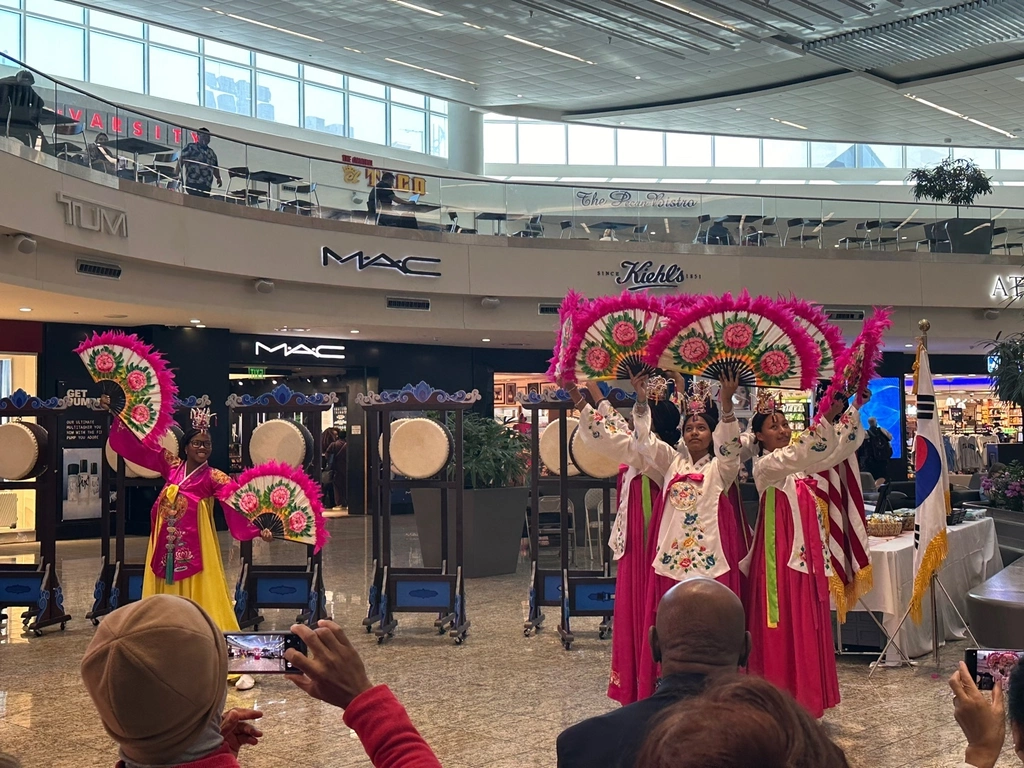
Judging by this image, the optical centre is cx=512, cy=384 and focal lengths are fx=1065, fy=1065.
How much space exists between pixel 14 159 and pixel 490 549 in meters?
5.62

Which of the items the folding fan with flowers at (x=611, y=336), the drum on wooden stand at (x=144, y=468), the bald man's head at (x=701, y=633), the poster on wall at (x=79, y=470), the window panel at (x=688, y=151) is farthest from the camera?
the window panel at (x=688, y=151)

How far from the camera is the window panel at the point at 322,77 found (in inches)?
819

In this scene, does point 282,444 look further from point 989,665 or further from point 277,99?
point 277,99

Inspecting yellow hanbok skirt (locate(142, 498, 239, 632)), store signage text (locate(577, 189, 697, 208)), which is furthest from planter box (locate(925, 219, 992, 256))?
yellow hanbok skirt (locate(142, 498, 239, 632))

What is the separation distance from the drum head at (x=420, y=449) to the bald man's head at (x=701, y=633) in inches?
211

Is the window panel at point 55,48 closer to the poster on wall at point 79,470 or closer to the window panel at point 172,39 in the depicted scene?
the window panel at point 172,39

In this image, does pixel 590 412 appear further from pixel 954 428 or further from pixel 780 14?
pixel 954 428

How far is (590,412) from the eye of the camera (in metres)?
4.95

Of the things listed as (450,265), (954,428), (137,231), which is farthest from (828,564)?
(954,428)

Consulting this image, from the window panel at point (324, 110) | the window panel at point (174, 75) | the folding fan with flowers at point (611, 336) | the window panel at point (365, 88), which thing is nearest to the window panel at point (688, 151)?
the window panel at point (365, 88)

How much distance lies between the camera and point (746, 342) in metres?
4.51

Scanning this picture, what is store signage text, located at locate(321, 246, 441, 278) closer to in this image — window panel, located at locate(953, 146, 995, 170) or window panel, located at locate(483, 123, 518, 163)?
window panel, located at locate(483, 123, 518, 163)

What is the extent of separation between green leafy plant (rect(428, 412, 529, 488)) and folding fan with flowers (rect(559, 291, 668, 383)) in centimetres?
541

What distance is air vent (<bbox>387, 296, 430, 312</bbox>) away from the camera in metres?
14.7
